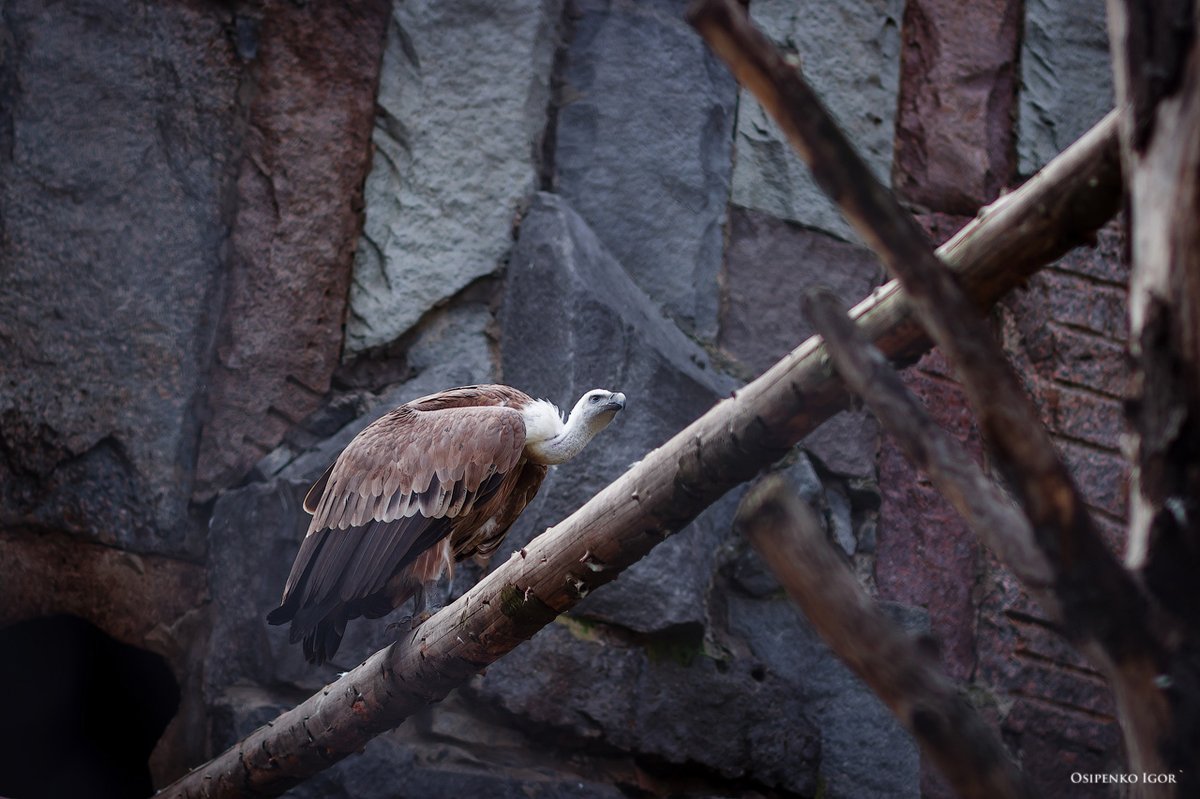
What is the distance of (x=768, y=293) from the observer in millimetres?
3906

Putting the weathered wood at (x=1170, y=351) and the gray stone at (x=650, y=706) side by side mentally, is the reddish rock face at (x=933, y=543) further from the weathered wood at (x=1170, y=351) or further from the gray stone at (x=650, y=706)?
the weathered wood at (x=1170, y=351)

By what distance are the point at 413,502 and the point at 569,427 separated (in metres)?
0.43

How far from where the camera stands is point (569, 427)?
288cm

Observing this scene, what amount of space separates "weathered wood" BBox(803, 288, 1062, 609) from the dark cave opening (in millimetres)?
2834

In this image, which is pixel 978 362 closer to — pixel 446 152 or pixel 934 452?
pixel 934 452

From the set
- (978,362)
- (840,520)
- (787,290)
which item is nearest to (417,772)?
(840,520)

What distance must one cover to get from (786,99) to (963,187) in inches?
111

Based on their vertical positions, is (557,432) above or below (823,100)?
below

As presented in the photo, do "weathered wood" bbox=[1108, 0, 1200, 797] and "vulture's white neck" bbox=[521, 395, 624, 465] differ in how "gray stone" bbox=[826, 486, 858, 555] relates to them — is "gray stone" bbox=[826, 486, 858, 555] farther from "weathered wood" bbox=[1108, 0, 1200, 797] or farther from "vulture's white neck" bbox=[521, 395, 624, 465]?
"weathered wood" bbox=[1108, 0, 1200, 797]

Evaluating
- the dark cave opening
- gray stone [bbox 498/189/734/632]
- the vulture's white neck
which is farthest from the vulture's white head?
the dark cave opening

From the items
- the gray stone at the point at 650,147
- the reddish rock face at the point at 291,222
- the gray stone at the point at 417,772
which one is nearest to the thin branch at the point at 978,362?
the gray stone at the point at 417,772

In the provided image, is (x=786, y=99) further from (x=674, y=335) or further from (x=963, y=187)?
(x=963, y=187)

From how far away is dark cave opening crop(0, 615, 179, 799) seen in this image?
3.55 meters

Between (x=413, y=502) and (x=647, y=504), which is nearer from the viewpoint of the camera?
(x=647, y=504)
